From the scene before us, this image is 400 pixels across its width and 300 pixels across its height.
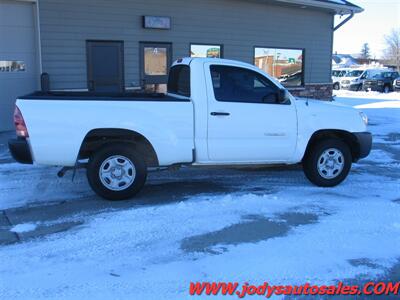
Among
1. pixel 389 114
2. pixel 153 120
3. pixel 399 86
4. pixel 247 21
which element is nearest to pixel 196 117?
pixel 153 120

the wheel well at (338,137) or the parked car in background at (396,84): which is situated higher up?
the parked car in background at (396,84)

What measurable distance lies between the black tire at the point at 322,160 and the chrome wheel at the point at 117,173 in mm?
2548

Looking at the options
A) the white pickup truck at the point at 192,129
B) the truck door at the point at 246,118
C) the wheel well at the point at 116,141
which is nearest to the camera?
the white pickup truck at the point at 192,129

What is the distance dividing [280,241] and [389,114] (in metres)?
14.3

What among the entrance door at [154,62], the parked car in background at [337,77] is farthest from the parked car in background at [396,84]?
the entrance door at [154,62]

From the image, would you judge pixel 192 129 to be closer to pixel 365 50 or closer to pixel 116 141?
pixel 116 141

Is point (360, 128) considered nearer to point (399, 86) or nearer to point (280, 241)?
point (280, 241)

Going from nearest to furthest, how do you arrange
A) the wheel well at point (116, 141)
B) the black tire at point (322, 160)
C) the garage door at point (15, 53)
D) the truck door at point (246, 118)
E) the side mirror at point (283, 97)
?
the wheel well at point (116, 141), the truck door at point (246, 118), the side mirror at point (283, 97), the black tire at point (322, 160), the garage door at point (15, 53)

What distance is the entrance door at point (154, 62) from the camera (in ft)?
41.5

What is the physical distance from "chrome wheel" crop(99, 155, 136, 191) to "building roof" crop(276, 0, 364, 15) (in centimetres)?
1058

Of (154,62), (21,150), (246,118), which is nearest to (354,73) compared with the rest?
(154,62)

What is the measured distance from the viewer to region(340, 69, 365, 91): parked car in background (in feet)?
118

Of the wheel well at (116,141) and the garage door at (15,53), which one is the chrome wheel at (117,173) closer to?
the wheel well at (116,141)

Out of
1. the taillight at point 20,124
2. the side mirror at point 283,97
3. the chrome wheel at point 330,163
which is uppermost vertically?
the side mirror at point 283,97
